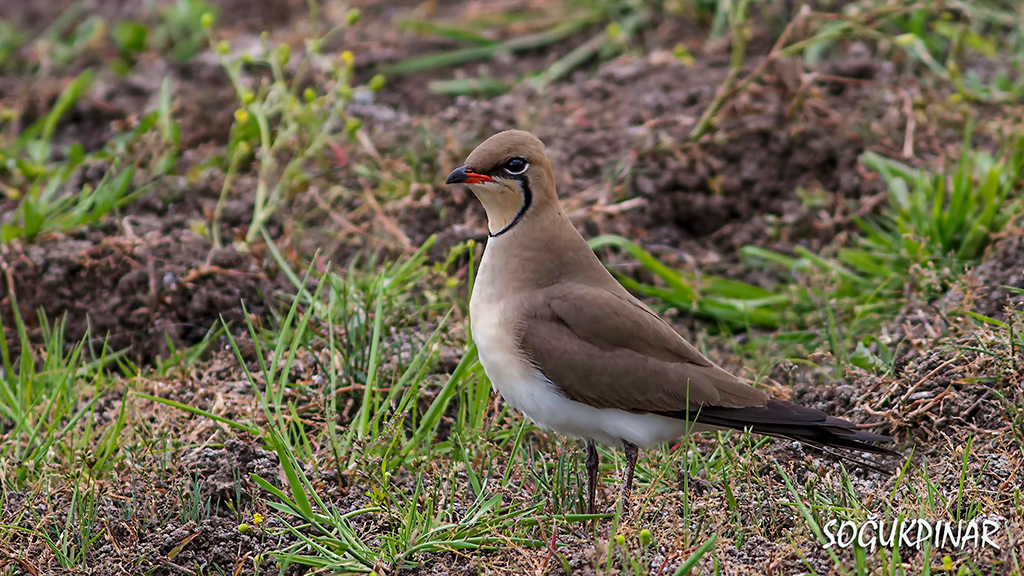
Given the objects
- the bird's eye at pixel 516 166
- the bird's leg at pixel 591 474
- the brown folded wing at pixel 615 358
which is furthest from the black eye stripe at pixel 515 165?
the bird's leg at pixel 591 474

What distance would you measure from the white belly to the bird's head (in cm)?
37

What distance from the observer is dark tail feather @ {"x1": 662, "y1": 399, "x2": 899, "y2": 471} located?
3373mm

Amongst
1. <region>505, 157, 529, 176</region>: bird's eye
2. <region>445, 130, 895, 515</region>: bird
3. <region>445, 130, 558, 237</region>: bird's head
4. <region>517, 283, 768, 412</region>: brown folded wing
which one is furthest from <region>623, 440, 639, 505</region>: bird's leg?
<region>505, 157, 529, 176</region>: bird's eye

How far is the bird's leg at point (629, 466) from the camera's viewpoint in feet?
11.4

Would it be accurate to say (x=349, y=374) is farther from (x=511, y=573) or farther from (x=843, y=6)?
(x=843, y=6)

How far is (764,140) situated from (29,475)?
370 cm

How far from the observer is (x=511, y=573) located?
3.27m

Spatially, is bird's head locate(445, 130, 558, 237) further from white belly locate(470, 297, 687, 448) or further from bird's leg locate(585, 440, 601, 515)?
bird's leg locate(585, 440, 601, 515)

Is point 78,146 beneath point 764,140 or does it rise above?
above

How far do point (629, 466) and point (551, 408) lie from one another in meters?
0.28

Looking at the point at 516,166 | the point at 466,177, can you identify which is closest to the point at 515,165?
the point at 516,166

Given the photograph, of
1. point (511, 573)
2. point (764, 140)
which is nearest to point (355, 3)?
point (764, 140)

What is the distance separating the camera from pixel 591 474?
11.8ft

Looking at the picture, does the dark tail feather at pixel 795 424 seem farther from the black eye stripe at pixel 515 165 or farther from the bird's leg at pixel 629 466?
the black eye stripe at pixel 515 165
